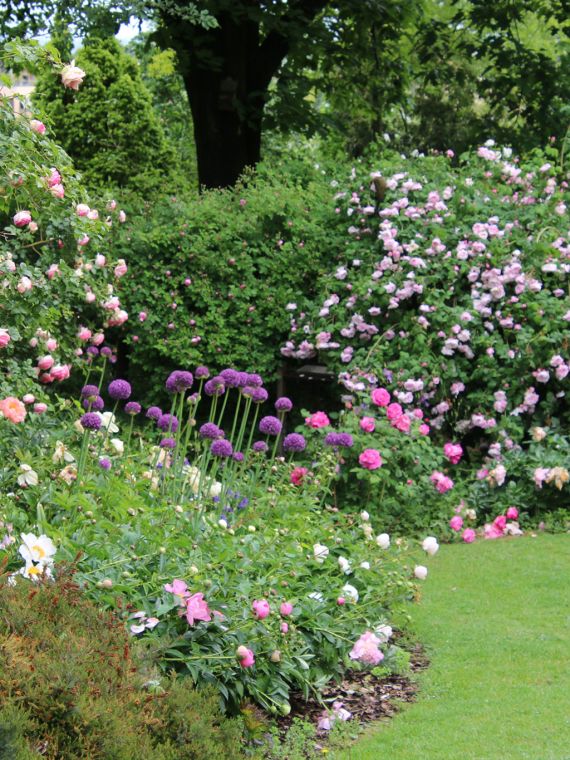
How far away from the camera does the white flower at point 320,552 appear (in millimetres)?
4152

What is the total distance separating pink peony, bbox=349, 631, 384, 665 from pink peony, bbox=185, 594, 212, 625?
2.37ft

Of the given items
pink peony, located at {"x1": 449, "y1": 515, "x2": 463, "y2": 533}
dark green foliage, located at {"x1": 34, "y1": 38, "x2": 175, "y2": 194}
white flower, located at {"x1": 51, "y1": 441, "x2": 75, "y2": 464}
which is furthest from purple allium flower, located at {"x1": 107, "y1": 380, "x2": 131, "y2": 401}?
dark green foliage, located at {"x1": 34, "y1": 38, "x2": 175, "y2": 194}

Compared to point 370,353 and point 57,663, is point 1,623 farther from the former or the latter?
point 370,353

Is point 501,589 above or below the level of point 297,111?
below

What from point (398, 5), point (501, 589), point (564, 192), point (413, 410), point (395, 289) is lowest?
point (501, 589)

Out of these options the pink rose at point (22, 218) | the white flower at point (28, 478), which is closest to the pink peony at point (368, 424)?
the pink rose at point (22, 218)

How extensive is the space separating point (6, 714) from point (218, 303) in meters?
6.51

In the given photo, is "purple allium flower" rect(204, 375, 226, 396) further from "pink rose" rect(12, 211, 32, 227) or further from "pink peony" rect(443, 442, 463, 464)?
"pink peony" rect(443, 442, 463, 464)

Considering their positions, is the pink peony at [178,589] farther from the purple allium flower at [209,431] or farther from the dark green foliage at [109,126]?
the dark green foliage at [109,126]

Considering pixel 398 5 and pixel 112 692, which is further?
pixel 398 5

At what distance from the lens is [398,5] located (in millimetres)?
Result: 12008

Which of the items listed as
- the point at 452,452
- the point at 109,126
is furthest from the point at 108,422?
the point at 109,126

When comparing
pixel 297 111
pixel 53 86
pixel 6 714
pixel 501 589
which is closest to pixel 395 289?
pixel 501 589

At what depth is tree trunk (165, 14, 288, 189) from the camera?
35.8 feet
